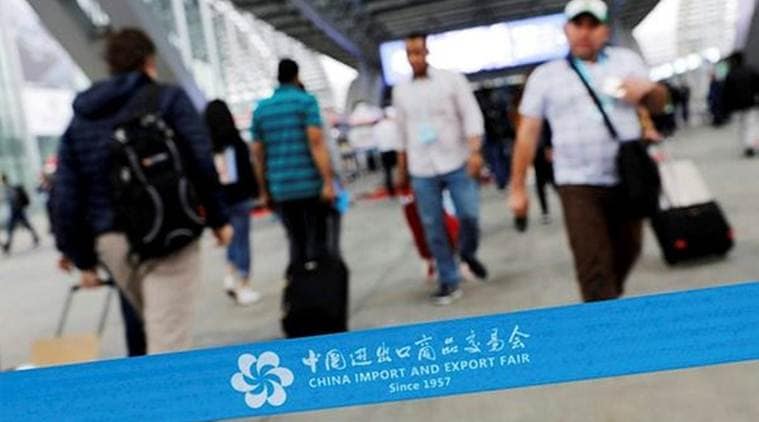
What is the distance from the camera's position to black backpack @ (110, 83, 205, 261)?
115 inches

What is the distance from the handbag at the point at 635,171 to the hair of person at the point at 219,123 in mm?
2991

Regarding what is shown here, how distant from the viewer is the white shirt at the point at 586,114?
3184 millimetres

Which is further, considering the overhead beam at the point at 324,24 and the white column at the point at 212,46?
the white column at the point at 212,46

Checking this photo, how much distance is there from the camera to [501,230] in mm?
7824

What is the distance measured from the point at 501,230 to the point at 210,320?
327 centimetres

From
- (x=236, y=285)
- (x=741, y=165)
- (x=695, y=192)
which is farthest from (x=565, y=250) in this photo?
(x=741, y=165)

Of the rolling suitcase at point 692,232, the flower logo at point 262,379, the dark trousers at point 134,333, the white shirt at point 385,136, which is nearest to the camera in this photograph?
the flower logo at point 262,379

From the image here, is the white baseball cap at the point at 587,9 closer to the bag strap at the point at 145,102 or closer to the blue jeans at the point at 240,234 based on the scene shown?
the bag strap at the point at 145,102

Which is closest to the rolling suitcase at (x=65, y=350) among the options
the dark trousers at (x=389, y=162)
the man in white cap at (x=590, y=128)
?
the man in white cap at (x=590, y=128)

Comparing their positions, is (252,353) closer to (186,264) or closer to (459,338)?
(459,338)

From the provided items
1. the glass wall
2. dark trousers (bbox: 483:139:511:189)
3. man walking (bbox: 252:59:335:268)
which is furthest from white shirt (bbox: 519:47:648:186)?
the glass wall

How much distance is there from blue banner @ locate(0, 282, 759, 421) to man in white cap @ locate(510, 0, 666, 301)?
3.71 feet

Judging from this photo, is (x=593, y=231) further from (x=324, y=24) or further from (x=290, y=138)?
(x=324, y=24)

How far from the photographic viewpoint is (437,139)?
4.77 m
